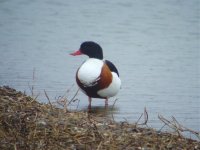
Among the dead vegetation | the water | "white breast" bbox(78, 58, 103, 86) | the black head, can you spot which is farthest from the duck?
the dead vegetation

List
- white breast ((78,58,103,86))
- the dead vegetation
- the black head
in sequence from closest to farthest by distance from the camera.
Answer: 1. the dead vegetation
2. white breast ((78,58,103,86))
3. the black head

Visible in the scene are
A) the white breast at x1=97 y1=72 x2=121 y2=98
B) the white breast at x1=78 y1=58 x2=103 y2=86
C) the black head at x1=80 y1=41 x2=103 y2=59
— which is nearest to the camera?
the white breast at x1=78 y1=58 x2=103 y2=86

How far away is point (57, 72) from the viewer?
10703mm

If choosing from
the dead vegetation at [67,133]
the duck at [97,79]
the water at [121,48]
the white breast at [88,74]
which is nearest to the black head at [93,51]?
the duck at [97,79]

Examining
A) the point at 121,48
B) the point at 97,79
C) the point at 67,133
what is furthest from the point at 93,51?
the point at 121,48

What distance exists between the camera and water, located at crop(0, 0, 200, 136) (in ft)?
30.7

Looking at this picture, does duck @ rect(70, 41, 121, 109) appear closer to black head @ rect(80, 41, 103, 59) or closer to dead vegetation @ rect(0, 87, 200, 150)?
black head @ rect(80, 41, 103, 59)

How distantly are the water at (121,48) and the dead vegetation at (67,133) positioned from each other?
1.85 metres

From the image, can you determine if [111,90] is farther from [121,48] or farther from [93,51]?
[121,48]

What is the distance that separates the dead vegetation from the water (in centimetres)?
185

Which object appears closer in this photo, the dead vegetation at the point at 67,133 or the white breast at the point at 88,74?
the dead vegetation at the point at 67,133

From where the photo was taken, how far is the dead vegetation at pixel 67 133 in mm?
5629

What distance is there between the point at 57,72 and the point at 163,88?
1.89 meters

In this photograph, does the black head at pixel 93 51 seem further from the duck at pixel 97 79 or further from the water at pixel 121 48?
the water at pixel 121 48
